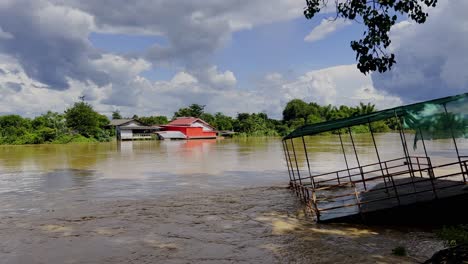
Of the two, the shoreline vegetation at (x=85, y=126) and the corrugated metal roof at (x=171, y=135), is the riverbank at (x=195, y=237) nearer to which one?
the shoreline vegetation at (x=85, y=126)

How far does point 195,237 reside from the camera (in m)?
7.32

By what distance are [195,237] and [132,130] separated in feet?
160

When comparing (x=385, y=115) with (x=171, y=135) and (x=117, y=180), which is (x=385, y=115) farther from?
(x=171, y=135)

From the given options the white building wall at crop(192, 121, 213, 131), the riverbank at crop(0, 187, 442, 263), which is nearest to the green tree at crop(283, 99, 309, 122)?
the white building wall at crop(192, 121, 213, 131)

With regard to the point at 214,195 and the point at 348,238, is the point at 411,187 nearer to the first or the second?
the point at 348,238

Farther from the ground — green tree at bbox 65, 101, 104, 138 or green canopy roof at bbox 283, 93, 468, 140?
green tree at bbox 65, 101, 104, 138

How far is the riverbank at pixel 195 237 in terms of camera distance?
611cm

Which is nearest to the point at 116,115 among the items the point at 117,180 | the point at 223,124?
the point at 223,124

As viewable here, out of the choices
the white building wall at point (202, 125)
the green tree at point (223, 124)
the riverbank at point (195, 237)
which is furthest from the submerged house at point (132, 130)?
the riverbank at point (195, 237)

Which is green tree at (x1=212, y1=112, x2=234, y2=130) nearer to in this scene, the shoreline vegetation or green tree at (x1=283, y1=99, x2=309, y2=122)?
the shoreline vegetation

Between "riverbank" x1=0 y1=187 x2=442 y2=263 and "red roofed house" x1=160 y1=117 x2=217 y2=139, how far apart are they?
4762 cm

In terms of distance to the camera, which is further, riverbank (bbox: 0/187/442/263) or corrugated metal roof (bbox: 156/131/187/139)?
corrugated metal roof (bbox: 156/131/187/139)

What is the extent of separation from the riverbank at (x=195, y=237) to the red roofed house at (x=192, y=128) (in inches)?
1875

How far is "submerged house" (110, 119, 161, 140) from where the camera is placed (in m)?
53.1
